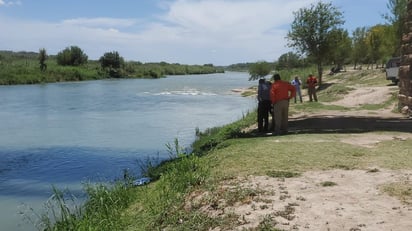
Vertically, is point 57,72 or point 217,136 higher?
point 57,72

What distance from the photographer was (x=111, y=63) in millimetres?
111750

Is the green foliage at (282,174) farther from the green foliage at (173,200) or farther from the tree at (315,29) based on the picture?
the tree at (315,29)

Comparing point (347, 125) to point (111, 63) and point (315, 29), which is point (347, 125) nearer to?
point (315, 29)

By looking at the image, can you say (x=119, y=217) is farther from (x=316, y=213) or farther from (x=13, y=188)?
(x=13, y=188)

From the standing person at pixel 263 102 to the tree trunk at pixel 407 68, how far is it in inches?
263

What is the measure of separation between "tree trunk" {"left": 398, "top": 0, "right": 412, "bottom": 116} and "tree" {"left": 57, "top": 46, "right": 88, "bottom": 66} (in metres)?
95.4

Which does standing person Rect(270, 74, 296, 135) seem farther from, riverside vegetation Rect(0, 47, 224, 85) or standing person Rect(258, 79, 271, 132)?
riverside vegetation Rect(0, 47, 224, 85)

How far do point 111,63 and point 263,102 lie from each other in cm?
9896

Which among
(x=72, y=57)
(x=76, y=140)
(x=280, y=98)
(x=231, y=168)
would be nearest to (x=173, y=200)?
(x=231, y=168)

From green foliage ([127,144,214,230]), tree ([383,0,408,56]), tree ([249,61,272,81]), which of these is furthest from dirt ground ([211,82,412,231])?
tree ([249,61,272,81])

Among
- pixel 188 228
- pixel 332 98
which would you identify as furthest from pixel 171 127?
pixel 188 228

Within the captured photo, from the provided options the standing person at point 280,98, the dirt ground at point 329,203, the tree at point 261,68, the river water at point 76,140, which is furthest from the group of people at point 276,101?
the tree at point 261,68

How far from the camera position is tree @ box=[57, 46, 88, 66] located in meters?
108

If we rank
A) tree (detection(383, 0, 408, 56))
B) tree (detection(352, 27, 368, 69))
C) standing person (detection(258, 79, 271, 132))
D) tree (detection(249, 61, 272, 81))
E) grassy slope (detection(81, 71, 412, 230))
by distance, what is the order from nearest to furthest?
grassy slope (detection(81, 71, 412, 230))
standing person (detection(258, 79, 271, 132))
tree (detection(383, 0, 408, 56))
tree (detection(352, 27, 368, 69))
tree (detection(249, 61, 272, 81))
